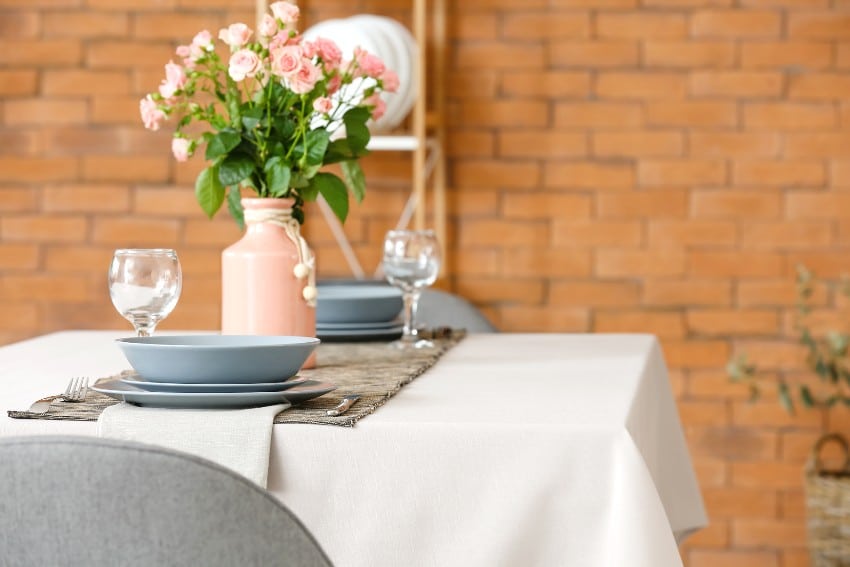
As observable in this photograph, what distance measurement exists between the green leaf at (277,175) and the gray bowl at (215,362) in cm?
40

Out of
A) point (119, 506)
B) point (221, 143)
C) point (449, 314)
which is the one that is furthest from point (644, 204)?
point (119, 506)

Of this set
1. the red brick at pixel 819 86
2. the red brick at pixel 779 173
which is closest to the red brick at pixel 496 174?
the red brick at pixel 779 173

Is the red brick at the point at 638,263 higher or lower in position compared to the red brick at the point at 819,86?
lower

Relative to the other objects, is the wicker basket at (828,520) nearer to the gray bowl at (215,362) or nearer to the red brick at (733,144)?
the red brick at (733,144)

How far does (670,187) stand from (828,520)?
2.84 feet

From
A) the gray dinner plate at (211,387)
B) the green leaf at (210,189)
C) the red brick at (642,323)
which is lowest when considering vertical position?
the red brick at (642,323)

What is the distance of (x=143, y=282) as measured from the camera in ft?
4.84

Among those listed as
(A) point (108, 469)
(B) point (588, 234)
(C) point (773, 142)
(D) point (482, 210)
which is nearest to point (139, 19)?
(D) point (482, 210)

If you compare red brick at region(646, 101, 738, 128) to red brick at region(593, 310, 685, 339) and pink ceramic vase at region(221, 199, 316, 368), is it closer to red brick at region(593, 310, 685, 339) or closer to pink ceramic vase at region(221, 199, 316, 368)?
red brick at region(593, 310, 685, 339)

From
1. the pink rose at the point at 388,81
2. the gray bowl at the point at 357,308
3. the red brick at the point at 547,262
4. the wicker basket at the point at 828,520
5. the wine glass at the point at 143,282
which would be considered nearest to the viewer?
the wine glass at the point at 143,282

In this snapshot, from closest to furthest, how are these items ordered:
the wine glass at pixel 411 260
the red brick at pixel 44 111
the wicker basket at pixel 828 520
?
the wine glass at pixel 411 260 → the wicker basket at pixel 828 520 → the red brick at pixel 44 111

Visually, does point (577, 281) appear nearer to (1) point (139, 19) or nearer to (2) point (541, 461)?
(1) point (139, 19)

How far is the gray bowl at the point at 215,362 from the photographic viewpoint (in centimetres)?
120

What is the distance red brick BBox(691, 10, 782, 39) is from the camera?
117 inches
